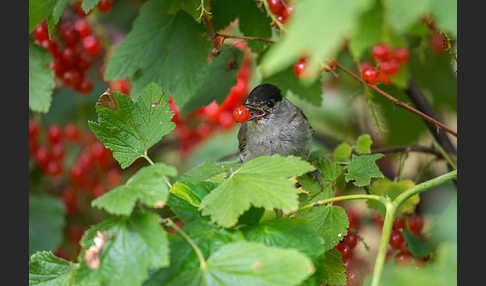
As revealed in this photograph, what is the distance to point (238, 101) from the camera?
3.02 metres


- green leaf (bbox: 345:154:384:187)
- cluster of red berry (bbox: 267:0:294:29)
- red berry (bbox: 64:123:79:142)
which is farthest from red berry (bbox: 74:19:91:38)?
green leaf (bbox: 345:154:384:187)

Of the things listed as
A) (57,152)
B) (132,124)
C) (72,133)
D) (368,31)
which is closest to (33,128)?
(57,152)

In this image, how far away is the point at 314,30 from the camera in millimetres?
764

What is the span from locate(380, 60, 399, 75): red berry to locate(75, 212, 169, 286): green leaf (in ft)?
2.56

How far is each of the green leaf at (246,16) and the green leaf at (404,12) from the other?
101cm

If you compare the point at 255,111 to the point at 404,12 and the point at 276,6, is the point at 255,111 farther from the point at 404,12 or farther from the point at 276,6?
the point at 404,12

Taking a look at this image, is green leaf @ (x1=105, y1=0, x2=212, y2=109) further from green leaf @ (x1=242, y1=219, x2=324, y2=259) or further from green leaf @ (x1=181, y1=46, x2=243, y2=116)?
green leaf @ (x1=242, y1=219, x2=324, y2=259)

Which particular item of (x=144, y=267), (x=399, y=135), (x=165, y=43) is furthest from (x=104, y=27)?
(x=144, y=267)

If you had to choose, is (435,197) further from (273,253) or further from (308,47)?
(308,47)

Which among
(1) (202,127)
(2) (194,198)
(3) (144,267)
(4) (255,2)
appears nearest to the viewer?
(3) (144,267)

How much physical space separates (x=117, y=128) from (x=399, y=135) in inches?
71.5

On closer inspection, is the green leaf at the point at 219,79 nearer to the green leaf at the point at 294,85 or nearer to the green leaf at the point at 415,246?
the green leaf at the point at 294,85

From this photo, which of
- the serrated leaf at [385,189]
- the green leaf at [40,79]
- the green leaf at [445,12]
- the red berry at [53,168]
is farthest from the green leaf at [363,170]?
the red berry at [53,168]

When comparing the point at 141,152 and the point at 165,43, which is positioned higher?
the point at 165,43
